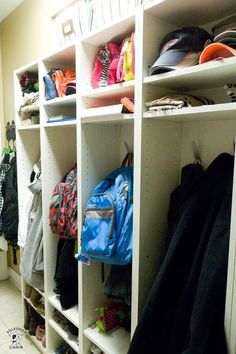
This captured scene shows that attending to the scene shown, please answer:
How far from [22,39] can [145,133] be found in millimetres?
2128

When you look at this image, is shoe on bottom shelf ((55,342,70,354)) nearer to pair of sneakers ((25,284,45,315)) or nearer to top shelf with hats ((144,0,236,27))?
pair of sneakers ((25,284,45,315))

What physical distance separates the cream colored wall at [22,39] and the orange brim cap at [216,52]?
1.43 meters

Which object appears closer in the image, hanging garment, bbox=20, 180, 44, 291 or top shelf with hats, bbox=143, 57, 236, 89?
top shelf with hats, bbox=143, 57, 236, 89

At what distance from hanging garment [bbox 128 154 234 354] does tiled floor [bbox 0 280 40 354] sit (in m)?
1.57

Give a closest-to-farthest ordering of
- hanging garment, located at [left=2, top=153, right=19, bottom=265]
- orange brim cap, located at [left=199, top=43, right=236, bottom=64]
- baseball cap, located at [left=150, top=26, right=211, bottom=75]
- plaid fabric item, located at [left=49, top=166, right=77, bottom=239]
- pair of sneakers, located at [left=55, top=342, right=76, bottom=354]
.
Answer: orange brim cap, located at [left=199, top=43, right=236, bottom=64], baseball cap, located at [left=150, top=26, right=211, bottom=75], plaid fabric item, located at [left=49, top=166, right=77, bottom=239], pair of sneakers, located at [left=55, top=342, right=76, bottom=354], hanging garment, located at [left=2, top=153, right=19, bottom=265]

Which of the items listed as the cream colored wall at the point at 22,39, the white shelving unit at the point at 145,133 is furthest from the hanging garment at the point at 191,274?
the cream colored wall at the point at 22,39

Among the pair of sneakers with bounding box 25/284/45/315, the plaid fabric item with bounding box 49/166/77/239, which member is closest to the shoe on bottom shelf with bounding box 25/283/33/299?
the pair of sneakers with bounding box 25/284/45/315

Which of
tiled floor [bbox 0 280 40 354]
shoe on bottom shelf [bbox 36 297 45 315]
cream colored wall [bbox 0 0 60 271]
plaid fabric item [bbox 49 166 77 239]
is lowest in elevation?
tiled floor [bbox 0 280 40 354]

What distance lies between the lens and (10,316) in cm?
259

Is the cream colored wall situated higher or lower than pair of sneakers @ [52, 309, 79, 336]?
higher

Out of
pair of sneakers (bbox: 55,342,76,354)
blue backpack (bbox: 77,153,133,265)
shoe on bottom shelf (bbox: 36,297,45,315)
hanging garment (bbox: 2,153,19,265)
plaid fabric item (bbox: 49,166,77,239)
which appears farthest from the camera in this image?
hanging garment (bbox: 2,153,19,265)

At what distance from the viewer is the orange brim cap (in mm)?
859

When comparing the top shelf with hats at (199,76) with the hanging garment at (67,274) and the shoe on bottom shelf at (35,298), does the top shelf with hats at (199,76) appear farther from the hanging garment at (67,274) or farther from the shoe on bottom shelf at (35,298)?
the shoe on bottom shelf at (35,298)

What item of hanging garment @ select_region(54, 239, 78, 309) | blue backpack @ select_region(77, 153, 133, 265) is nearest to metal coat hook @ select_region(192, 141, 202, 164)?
blue backpack @ select_region(77, 153, 133, 265)
